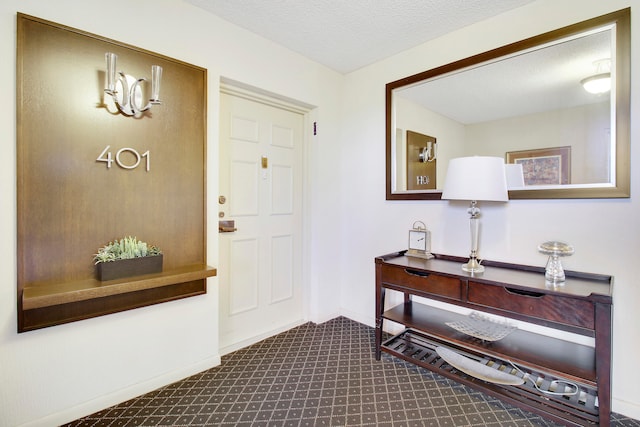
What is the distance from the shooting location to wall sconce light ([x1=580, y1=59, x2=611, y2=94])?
5.54 feet

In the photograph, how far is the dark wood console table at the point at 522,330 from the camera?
146 cm

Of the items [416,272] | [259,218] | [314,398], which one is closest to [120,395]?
[314,398]

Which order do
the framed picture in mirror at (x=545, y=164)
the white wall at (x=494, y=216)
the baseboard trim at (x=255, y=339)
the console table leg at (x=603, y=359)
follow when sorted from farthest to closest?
the baseboard trim at (x=255, y=339) → the framed picture in mirror at (x=545, y=164) → the white wall at (x=494, y=216) → the console table leg at (x=603, y=359)

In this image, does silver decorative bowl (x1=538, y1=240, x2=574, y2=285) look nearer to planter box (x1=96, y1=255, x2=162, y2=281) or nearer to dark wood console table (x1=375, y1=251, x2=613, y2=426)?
dark wood console table (x1=375, y1=251, x2=613, y2=426)

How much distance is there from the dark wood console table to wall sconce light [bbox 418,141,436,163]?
78cm

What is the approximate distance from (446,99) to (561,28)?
0.74m

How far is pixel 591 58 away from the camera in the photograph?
1751 mm

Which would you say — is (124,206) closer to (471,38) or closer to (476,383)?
(476,383)

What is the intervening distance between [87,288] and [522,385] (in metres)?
2.38

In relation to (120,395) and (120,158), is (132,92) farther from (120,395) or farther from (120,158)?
(120,395)

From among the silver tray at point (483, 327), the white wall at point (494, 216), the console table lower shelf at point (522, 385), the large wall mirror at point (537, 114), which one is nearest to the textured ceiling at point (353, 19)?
the white wall at point (494, 216)

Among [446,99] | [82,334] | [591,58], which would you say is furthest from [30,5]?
[591,58]

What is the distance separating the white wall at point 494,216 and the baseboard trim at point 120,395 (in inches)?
58.6

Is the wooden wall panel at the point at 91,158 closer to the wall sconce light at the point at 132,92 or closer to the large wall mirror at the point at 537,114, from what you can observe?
the wall sconce light at the point at 132,92
